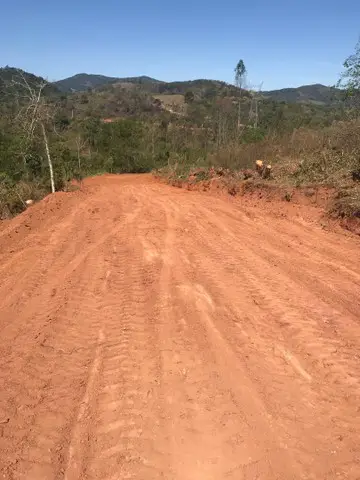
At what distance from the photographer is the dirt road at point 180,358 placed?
9.74ft

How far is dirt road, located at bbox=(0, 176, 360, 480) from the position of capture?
9.74 ft

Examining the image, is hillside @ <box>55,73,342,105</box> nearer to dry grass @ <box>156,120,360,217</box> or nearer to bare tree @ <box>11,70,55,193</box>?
dry grass @ <box>156,120,360,217</box>

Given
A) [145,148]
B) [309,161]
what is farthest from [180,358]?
[145,148]

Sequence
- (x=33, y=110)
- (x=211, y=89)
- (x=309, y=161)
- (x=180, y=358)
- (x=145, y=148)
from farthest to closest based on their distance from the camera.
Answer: (x=211, y=89) → (x=145, y=148) → (x=33, y=110) → (x=309, y=161) → (x=180, y=358)

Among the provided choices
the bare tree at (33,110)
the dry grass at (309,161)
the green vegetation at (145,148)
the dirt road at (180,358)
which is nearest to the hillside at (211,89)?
the green vegetation at (145,148)

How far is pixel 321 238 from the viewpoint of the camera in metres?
7.61

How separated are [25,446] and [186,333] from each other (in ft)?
6.33

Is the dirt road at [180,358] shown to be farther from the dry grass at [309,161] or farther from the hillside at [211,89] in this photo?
the hillside at [211,89]

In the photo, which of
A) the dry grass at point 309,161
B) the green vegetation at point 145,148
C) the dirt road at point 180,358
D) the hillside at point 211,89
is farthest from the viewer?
the hillside at point 211,89

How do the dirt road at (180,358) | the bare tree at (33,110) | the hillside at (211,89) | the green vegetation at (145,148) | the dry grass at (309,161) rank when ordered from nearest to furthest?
the dirt road at (180,358) → the dry grass at (309,161) → the green vegetation at (145,148) → the bare tree at (33,110) → the hillside at (211,89)

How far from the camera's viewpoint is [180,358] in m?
4.00

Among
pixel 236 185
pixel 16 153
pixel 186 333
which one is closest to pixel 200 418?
pixel 186 333

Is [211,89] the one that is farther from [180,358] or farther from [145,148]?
[180,358]

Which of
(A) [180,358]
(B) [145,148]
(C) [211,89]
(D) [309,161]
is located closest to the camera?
(A) [180,358]
